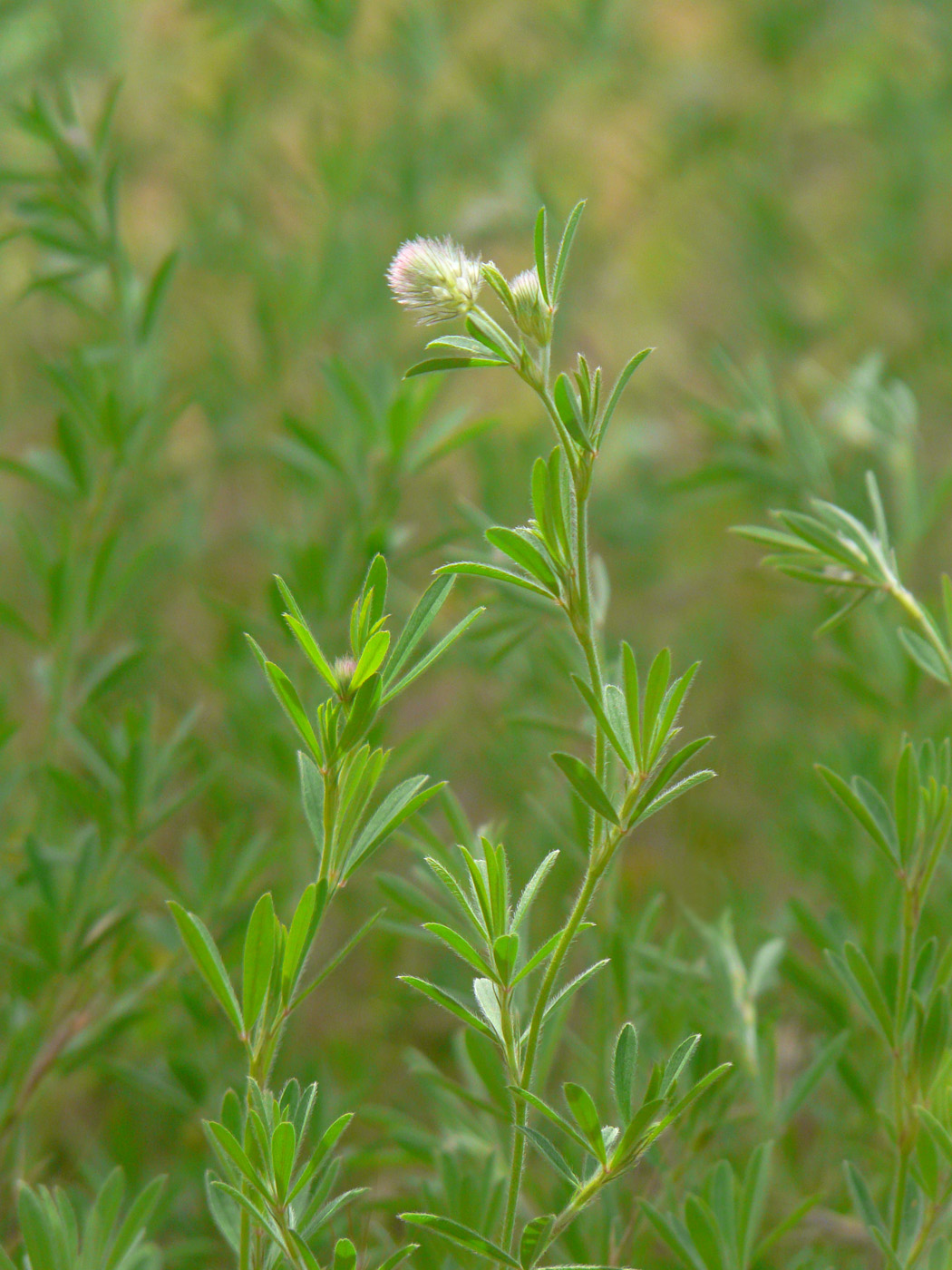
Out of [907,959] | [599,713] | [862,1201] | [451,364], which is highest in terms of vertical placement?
[451,364]

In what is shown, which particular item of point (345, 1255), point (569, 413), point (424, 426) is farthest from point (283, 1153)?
point (424, 426)

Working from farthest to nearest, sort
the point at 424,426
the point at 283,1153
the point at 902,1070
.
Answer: the point at 424,426
the point at 902,1070
the point at 283,1153

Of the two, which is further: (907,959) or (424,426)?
(424,426)

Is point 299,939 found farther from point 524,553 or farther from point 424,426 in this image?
point 424,426

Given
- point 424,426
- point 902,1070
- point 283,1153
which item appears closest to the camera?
point 283,1153

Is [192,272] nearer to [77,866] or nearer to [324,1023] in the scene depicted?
[324,1023]
